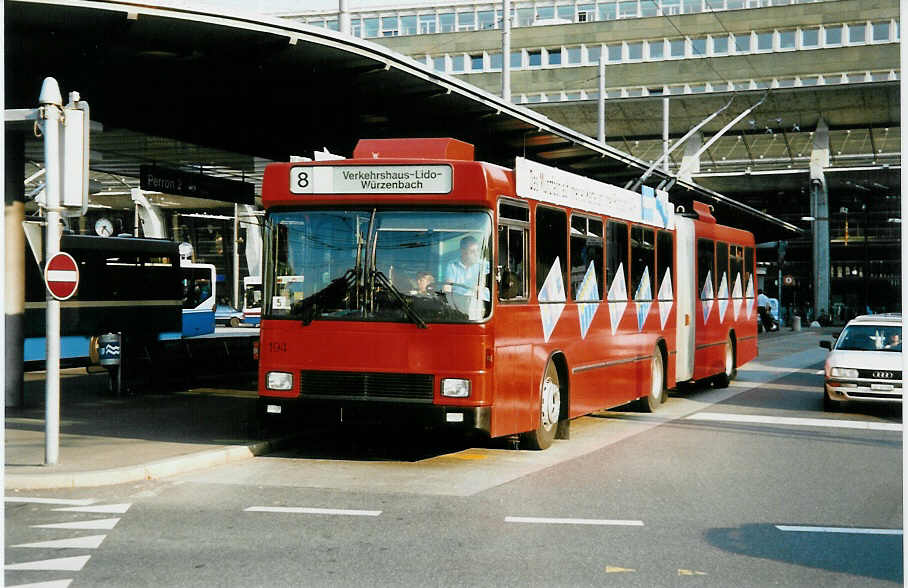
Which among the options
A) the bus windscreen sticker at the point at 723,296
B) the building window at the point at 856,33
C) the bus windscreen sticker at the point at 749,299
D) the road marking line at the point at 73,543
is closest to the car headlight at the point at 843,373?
the bus windscreen sticker at the point at 723,296

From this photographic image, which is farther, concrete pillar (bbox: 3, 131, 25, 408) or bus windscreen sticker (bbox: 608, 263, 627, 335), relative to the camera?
concrete pillar (bbox: 3, 131, 25, 408)

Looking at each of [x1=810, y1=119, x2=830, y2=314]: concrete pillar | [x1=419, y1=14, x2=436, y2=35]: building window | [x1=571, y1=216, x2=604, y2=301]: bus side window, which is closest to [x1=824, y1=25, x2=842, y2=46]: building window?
[x1=810, y1=119, x2=830, y2=314]: concrete pillar

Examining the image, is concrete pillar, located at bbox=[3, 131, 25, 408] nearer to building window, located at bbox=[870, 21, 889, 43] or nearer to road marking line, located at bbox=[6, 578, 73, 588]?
road marking line, located at bbox=[6, 578, 73, 588]

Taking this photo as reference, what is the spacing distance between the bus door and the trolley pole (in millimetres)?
10609

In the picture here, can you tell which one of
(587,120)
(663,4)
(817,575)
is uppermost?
(663,4)

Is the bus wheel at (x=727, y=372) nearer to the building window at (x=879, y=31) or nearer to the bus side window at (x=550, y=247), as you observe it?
the bus side window at (x=550, y=247)

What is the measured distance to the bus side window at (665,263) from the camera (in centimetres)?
1708

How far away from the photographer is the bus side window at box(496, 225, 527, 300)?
11080mm

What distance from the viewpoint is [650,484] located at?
10.2 metres

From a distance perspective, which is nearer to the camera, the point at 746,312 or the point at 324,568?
the point at 324,568

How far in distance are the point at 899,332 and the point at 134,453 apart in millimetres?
12537

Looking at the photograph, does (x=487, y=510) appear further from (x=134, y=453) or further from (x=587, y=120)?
(x=587, y=120)

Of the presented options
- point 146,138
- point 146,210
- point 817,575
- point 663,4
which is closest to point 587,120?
point 663,4

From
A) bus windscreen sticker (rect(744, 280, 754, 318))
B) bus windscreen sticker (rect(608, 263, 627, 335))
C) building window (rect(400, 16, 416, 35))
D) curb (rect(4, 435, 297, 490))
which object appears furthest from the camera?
building window (rect(400, 16, 416, 35))
